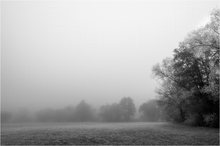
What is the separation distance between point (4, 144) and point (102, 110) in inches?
3214

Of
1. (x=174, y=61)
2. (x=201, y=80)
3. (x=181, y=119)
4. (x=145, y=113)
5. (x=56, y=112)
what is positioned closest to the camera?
(x=201, y=80)

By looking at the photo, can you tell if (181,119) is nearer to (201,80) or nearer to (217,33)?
(201,80)

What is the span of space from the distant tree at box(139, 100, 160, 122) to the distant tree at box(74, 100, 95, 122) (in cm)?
2755

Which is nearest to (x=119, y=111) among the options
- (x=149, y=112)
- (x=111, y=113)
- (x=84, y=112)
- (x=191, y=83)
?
(x=111, y=113)

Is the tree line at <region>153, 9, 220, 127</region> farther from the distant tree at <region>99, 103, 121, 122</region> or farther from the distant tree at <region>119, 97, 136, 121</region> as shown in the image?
the distant tree at <region>99, 103, 121, 122</region>

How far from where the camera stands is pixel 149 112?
91.3m

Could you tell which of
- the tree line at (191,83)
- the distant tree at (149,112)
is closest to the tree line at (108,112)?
the distant tree at (149,112)

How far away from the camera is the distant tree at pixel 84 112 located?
288 feet

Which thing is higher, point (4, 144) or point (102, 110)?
point (4, 144)

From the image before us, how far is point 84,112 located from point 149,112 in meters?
34.5

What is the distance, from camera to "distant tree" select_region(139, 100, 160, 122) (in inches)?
3508

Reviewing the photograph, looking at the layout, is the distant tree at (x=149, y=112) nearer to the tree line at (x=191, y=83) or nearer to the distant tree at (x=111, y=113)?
the distant tree at (x=111, y=113)

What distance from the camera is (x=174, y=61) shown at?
105 ft

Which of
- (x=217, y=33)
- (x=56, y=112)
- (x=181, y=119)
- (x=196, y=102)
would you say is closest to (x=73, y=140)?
(x=217, y=33)
